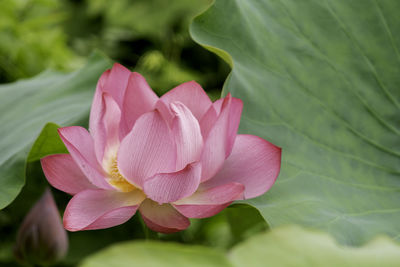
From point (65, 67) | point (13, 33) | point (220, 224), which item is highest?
point (13, 33)

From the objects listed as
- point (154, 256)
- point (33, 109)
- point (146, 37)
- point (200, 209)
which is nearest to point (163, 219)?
point (200, 209)

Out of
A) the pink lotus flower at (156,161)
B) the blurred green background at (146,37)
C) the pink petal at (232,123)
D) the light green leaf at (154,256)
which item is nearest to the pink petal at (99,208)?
the pink lotus flower at (156,161)

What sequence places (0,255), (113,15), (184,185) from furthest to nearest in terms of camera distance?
(113,15) < (0,255) < (184,185)

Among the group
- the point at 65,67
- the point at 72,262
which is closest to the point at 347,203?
the point at 72,262

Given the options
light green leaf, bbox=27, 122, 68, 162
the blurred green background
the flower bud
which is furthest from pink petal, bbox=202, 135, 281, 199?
the blurred green background

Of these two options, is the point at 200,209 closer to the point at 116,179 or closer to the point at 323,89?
the point at 116,179

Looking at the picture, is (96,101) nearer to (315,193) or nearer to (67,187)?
(67,187)
